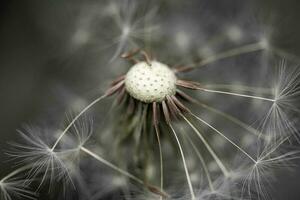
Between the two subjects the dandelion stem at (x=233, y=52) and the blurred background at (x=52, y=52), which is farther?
the blurred background at (x=52, y=52)

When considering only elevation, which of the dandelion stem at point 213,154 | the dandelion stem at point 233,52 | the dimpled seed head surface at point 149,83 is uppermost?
the dandelion stem at point 233,52

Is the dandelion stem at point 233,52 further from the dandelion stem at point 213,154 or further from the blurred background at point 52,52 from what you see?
the dandelion stem at point 213,154

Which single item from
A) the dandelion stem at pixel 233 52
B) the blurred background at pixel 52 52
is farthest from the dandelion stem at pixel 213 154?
the blurred background at pixel 52 52

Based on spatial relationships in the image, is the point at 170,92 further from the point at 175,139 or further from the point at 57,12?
the point at 57,12

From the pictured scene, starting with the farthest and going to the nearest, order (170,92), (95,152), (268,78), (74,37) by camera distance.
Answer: (74,37) < (268,78) < (95,152) < (170,92)

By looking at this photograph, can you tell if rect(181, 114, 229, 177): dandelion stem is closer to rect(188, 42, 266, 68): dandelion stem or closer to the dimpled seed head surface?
the dimpled seed head surface

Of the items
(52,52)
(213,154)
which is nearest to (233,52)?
(213,154)

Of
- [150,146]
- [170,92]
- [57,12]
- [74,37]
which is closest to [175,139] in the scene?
[150,146]
